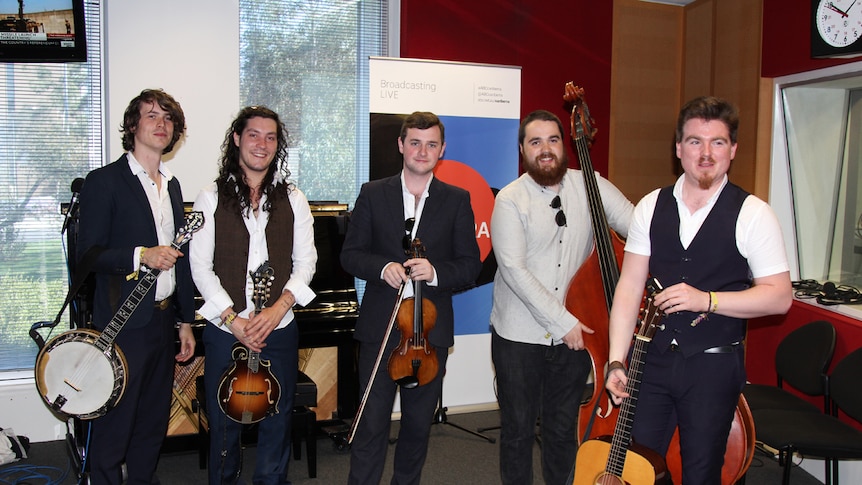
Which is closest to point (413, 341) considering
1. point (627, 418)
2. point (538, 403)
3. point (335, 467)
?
point (538, 403)

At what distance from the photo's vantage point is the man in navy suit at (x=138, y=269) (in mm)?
2754

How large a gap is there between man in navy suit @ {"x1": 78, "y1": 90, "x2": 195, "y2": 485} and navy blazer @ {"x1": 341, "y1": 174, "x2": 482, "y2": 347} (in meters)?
0.73

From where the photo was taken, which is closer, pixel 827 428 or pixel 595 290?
pixel 595 290

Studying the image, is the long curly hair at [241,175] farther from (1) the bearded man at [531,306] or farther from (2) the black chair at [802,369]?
(2) the black chair at [802,369]

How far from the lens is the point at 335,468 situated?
3.69 metres

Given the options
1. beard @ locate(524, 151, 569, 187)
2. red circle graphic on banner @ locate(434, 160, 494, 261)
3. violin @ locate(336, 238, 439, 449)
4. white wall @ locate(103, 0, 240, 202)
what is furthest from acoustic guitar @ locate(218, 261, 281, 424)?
red circle graphic on banner @ locate(434, 160, 494, 261)

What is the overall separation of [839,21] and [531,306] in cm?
249

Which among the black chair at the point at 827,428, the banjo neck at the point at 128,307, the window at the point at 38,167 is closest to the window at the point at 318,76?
the window at the point at 38,167

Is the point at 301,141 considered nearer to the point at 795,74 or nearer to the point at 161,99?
the point at 161,99

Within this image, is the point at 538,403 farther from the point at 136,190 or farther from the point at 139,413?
the point at 136,190

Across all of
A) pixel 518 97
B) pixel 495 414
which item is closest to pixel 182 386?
pixel 495 414

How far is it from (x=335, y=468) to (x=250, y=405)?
1.14 metres

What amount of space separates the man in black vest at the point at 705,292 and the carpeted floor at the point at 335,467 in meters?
1.47

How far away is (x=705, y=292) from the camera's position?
2.07 metres
